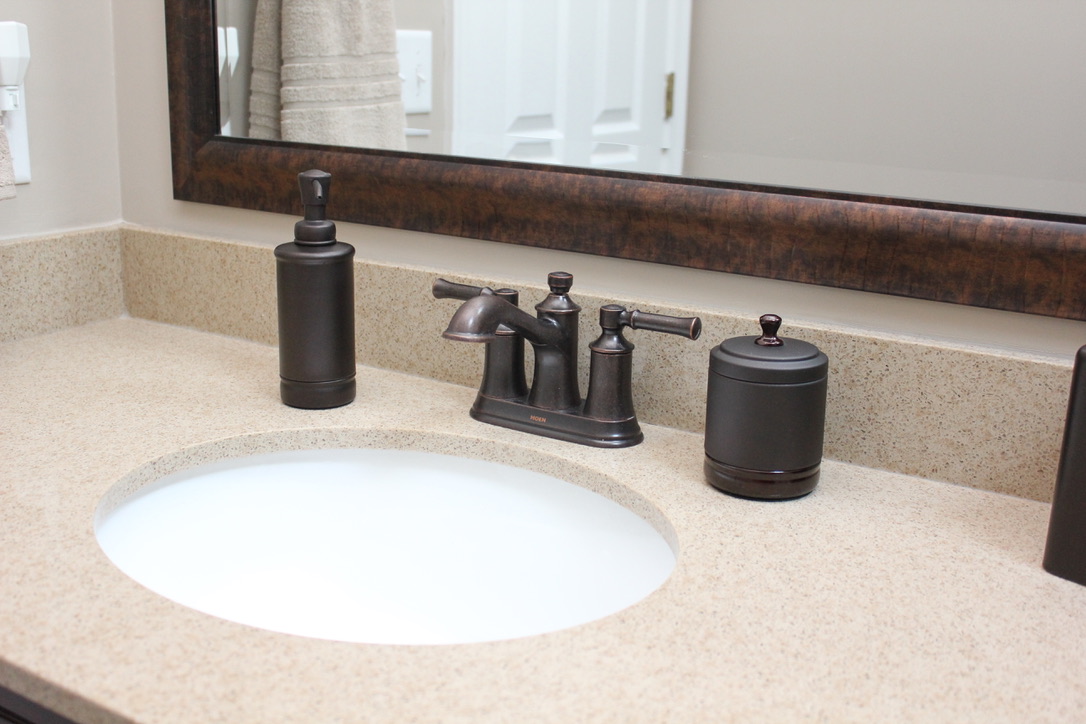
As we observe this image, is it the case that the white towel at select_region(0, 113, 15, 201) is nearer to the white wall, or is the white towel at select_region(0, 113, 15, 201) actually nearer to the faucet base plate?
the white wall

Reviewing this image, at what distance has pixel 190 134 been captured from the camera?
50.7 inches

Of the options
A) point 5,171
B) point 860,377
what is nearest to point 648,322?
point 860,377

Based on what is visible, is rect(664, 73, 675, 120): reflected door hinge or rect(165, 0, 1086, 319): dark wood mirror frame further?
rect(664, 73, 675, 120): reflected door hinge

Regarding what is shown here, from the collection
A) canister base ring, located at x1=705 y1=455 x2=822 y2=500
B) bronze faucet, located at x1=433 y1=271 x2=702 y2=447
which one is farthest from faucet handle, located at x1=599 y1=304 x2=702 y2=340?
canister base ring, located at x1=705 y1=455 x2=822 y2=500

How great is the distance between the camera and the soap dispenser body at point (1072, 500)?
732mm

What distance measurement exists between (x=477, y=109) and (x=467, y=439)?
355mm

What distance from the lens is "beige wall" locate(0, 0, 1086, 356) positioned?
3.49 ft

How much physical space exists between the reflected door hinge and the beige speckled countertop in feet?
1.03

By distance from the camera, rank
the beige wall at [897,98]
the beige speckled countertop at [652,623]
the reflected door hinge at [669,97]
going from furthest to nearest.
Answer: the reflected door hinge at [669,97]
the beige wall at [897,98]
the beige speckled countertop at [652,623]

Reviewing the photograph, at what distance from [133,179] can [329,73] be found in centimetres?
36

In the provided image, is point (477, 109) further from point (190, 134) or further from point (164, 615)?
point (164, 615)

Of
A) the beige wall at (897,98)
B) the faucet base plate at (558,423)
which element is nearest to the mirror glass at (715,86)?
the beige wall at (897,98)

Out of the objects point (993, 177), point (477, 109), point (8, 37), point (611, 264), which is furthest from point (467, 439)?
point (8, 37)

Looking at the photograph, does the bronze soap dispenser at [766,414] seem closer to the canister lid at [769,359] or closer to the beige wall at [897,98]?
the canister lid at [769,359]
